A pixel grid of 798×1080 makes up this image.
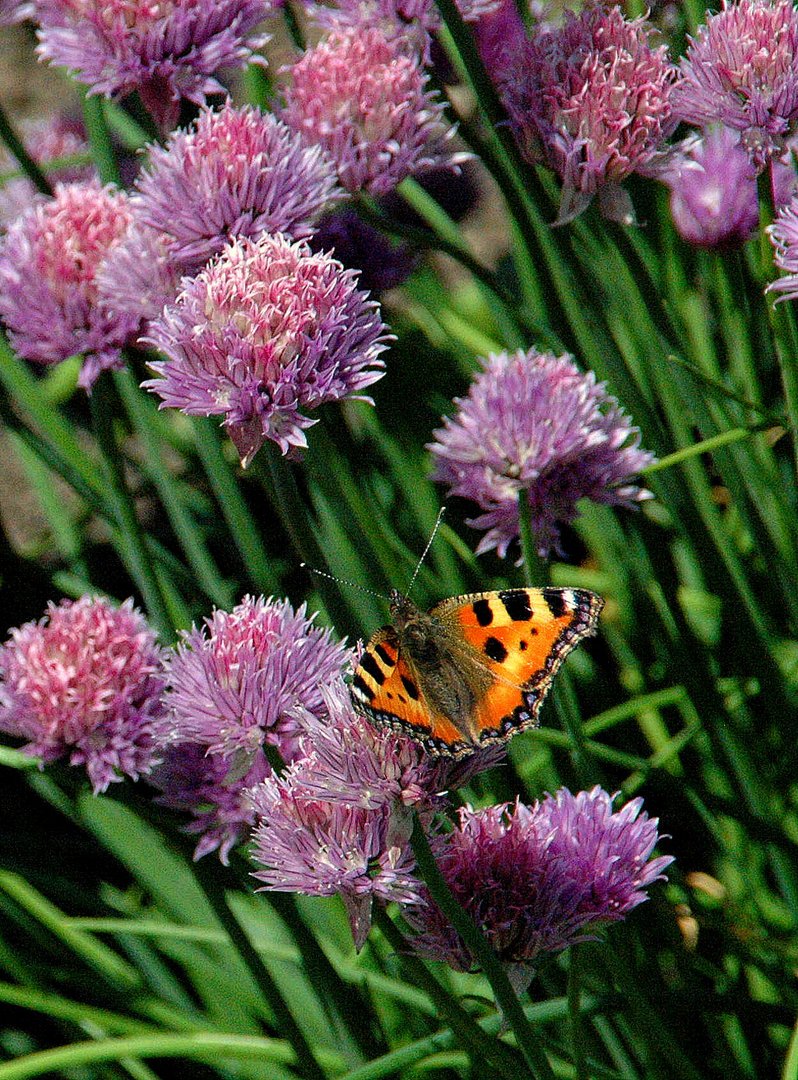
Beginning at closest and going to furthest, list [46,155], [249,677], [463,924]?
1. [463,924]
2. [249,677]
3. [46,155]

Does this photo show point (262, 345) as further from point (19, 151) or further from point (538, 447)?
point (19, 151)

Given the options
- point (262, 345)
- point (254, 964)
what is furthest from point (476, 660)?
point (254, 964)

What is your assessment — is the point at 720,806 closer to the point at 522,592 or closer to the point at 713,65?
the point at 522,592

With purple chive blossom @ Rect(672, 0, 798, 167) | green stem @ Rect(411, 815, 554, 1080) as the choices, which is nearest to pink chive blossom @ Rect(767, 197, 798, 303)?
purple chive blossom @ Rect(672, 0, 798, 167)

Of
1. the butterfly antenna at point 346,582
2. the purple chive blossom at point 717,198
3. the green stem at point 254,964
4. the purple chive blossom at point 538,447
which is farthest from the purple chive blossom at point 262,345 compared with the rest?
the purple chive blossom at point 717,198

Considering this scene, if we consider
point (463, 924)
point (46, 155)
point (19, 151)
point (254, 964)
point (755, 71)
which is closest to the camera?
point (463, 924)

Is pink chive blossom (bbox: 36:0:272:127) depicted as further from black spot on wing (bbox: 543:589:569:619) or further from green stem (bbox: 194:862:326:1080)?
green stem (bbox: 194:862:326:1080)

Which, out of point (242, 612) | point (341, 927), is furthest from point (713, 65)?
point (341, 927)
